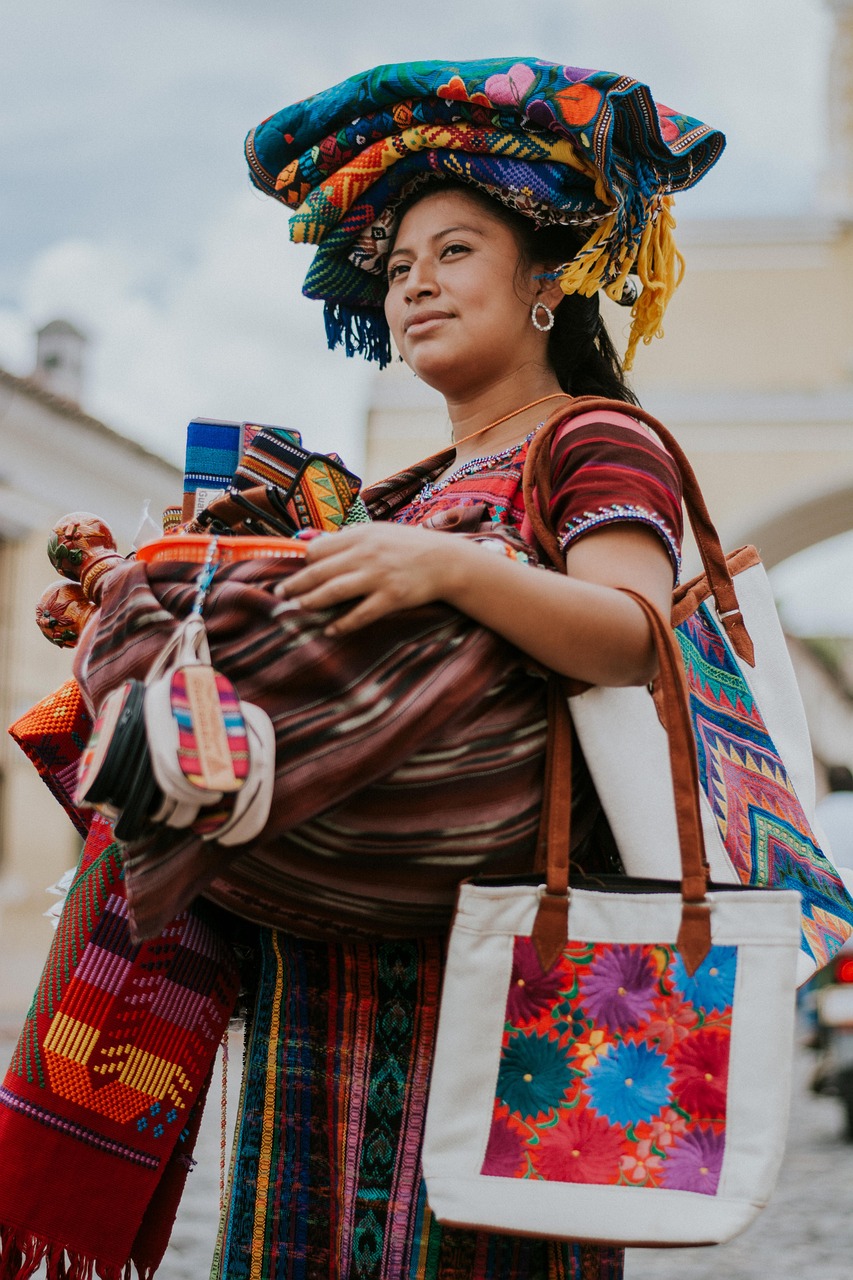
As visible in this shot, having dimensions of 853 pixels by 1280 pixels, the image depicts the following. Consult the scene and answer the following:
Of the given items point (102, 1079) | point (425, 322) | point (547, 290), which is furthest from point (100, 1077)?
point (547, 290)

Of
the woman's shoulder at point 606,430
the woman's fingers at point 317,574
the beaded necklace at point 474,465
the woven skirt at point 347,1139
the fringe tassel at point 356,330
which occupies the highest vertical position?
the fringe tassel at point 356,330

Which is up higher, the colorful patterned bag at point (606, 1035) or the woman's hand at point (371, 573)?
the woman's hand at point (371, 573)

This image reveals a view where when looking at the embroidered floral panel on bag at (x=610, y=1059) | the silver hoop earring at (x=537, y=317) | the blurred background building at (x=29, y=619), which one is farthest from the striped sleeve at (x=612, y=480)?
the blurred background building at (x=29, y=619)

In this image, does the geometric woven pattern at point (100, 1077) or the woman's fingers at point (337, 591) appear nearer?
the woman's fingers at point (337, 591)

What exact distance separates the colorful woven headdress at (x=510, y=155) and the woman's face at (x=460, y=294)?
4 cm

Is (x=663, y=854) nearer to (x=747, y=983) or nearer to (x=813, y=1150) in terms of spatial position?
(x=747, y=983)

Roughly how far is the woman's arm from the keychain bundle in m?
0.13

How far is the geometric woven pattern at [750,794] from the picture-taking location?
160 cm

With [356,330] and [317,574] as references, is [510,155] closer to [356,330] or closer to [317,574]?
[356,330]

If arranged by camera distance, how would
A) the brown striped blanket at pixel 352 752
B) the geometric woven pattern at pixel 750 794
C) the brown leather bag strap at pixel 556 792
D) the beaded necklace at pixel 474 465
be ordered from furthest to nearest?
1. the beaded necklace at pixel 474 465
2. the geometric woven pattern at pixel 750 794
3. the brown leather bag strap at pixel 556 792
4. the brown striped blanket at pixel 352 752

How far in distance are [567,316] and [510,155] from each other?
23 cm

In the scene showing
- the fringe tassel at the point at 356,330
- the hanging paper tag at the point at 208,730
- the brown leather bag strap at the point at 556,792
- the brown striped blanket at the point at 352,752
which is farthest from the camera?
the fringe tassel at the point at 356,330

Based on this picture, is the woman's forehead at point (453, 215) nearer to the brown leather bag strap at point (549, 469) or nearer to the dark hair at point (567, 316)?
the dark hair at point (567, 316)

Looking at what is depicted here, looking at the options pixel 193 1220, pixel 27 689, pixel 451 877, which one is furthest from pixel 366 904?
pixel 27 689
